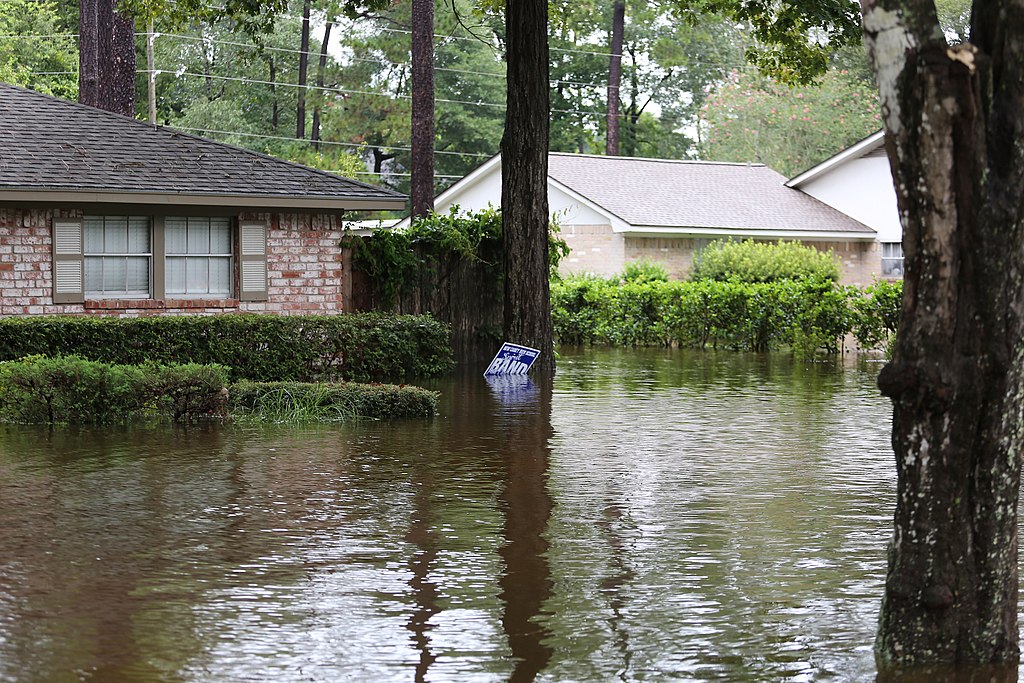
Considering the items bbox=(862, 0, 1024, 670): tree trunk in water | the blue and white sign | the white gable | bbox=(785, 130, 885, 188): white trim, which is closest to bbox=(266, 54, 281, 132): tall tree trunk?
bbox=(785, 130, 885, 188): white trim

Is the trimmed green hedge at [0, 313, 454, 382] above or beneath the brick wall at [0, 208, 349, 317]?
beneath

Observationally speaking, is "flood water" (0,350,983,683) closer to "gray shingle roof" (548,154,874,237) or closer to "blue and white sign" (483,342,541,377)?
"blue and white sign" (483,342,541,377)

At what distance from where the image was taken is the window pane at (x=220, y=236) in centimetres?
2228

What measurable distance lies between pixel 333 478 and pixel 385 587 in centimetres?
374

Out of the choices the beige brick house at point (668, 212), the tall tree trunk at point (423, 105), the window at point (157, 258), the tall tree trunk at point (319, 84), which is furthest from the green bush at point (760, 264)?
the tall tree trunk at point (319, 84)

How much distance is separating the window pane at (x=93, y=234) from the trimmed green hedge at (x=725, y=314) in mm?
11960

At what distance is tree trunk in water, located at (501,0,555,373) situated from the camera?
A: 72.3 ft

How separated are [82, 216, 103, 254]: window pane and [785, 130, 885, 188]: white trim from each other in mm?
21673

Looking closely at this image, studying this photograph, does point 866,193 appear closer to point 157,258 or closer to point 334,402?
point 157,258

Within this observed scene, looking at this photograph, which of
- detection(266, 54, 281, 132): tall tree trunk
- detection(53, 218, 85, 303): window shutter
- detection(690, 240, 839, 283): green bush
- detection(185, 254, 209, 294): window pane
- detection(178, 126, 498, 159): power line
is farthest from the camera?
detection(266, 54, 281, 132): tall tree trunk

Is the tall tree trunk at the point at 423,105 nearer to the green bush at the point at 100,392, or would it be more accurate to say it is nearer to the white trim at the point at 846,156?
the white trim at the point at 846,156

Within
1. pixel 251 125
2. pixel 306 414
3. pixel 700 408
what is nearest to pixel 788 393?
pixel 700 408

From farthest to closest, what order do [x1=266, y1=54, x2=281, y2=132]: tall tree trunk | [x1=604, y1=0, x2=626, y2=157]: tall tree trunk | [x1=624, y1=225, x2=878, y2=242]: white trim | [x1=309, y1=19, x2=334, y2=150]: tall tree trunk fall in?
[x1=266, y1=54, x2=281, y2=132]: tall tree trunk
[x1=309, y1=19, x2=334, y2=150]: tall tree trunk
[x1=604, y1=0, x2=626, y2=157]: tall tree trunk
[x1=624, y1=225, x2=878, y2=242]: white trim

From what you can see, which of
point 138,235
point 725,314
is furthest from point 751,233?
point 138,235
